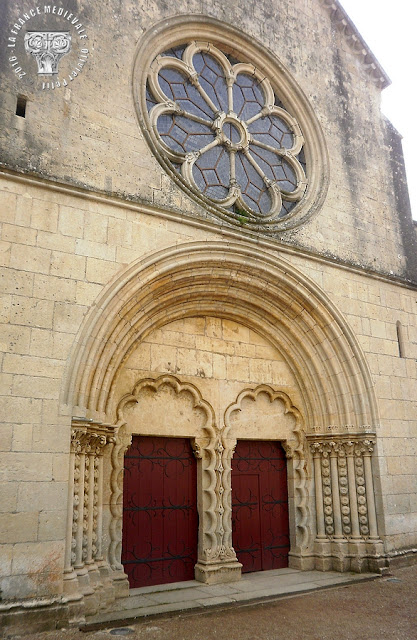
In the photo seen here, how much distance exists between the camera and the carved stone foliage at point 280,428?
7.38m

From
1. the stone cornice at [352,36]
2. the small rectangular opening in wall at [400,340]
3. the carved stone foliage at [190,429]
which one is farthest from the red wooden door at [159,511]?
the stone cornice at [352,36]

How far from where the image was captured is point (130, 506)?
6383mm

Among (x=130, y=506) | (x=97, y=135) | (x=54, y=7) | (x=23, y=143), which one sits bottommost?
(x=130, y=506)

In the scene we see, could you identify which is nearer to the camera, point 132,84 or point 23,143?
point 23,143

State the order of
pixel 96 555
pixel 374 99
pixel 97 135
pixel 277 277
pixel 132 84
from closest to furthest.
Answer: pixel 96 555 < pixel 97 135 < pixel 132 84 < pixel 277 277 < pixel 374 99

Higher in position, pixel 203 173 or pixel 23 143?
pixel 203 173

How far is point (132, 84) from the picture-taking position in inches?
268

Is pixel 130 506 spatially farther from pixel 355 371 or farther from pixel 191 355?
pixel 355 371

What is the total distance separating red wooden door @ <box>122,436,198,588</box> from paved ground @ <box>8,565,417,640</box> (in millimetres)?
1081

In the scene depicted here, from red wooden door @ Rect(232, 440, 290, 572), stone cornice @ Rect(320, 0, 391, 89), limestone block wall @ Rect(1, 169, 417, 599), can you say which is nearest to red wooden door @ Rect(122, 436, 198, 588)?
red wooden door @ Rect(232, 440, 290, 572)

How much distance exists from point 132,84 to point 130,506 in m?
5.08

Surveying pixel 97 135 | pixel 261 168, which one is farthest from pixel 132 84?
pixel 261 168

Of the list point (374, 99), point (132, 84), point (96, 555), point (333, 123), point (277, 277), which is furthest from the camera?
point (374, 99)

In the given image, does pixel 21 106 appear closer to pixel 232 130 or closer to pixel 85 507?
pixel 232 130
